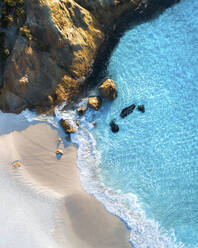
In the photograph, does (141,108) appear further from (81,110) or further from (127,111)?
(81,110)

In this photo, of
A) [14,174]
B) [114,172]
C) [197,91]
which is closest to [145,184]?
[114,172]

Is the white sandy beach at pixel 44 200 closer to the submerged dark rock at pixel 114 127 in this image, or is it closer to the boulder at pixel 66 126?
the boulder at pixel 66 126

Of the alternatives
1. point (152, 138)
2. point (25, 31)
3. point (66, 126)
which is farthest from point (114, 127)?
point (25, 31)

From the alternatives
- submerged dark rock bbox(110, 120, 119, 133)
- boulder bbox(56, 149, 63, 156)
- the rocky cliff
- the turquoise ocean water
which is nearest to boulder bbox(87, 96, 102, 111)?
the turquoise ocean water

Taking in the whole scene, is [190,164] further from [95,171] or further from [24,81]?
[24,81]

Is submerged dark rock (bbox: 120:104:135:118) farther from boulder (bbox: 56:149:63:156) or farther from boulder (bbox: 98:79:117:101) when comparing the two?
boulder (bbox: 56:149:63:156)

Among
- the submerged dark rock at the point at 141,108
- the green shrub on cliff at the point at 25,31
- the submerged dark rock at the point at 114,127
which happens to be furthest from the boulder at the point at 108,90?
the green shrub on cliff at the point at 25,31
